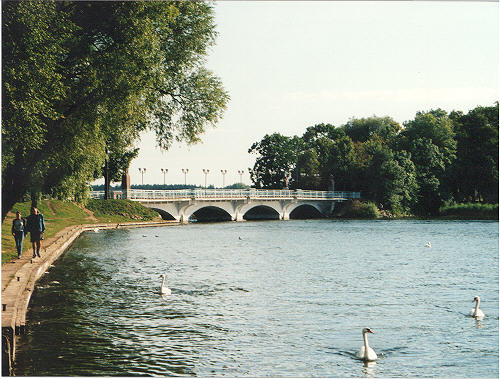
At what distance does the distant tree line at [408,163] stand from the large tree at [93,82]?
57696 mm

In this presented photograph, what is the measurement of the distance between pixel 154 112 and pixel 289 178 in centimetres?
8822

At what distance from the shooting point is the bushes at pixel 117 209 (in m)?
70.3

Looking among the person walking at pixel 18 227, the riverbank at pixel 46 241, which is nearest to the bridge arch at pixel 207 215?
the riverbank at pixel 46 241

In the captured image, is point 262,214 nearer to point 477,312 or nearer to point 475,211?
point 475,211

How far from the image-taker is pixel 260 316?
20047 millimetres

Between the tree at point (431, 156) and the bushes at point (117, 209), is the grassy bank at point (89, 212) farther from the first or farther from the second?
the tree at point (431, 156)

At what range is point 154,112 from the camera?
28750 mm

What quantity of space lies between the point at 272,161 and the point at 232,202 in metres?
27.3

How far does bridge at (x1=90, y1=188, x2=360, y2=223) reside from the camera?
257ft

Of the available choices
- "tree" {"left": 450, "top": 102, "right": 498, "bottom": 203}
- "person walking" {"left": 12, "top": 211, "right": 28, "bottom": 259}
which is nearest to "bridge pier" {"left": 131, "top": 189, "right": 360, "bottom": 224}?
"tree" {"left": 450, "top": 102, "right": 498, "bottom": 203}

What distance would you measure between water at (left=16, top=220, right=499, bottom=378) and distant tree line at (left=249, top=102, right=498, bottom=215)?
51.9m

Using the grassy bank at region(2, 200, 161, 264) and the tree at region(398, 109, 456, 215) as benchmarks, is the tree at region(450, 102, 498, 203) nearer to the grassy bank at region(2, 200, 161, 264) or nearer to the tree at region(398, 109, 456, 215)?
the tree at region(398, 109, 456, 215)

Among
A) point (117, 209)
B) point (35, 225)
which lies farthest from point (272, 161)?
point (35, 225)

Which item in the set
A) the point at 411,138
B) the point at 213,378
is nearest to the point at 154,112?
the point at 213,378
